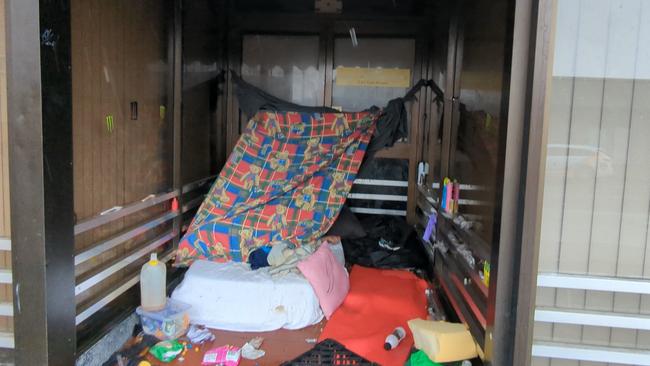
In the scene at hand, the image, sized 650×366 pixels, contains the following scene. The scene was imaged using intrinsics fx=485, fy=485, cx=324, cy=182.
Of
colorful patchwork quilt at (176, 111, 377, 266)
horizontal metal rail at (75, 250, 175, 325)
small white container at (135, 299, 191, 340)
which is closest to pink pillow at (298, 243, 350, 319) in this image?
colorful patchwork quilt at (176, 111, 377, 266)

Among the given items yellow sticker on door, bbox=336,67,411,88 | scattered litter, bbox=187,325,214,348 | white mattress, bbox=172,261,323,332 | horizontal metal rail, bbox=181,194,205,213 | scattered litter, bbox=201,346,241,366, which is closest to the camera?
scattered litter, bbox=201,346,241,366

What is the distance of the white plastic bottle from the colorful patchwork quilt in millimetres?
531

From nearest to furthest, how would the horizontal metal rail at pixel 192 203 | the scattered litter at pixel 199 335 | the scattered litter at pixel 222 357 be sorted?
the scattered litter at pixel 222 357
the scattered litter at pixel 199 335
the horizontal metal rail at pixel 192 203

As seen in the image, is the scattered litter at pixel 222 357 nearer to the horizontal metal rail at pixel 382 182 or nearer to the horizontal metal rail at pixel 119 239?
the horizontal metal rail at pixel 119 239

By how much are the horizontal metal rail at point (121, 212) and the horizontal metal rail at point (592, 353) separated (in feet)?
6.40

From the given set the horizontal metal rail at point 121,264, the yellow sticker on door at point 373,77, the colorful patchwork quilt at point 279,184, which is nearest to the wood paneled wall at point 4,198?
the horizontal metal rail at point 121,264

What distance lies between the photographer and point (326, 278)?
10.2 feet

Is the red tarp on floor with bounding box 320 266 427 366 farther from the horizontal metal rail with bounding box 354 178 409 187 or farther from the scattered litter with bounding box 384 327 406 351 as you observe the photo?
the horizontal metal rail with bounding box 354 178 409 187

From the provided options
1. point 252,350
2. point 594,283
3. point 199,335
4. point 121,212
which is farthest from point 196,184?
point 594,283

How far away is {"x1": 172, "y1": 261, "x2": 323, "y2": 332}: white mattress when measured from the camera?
2.92 meters

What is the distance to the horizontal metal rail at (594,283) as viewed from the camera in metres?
1.79

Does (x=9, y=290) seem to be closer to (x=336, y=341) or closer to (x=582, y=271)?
(x=336, y=341)

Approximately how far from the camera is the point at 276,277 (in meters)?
3.06

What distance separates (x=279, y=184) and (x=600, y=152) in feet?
7.72
